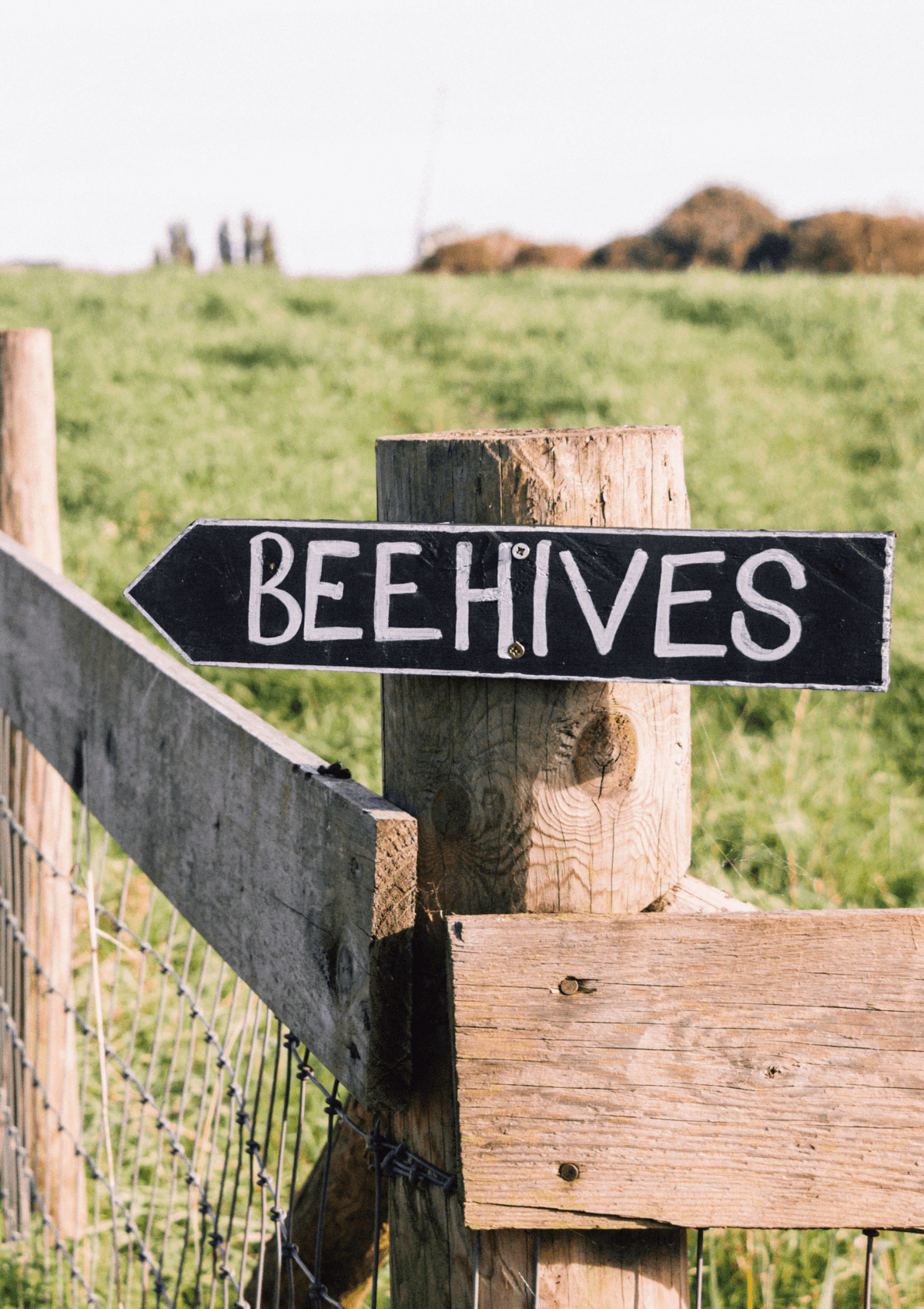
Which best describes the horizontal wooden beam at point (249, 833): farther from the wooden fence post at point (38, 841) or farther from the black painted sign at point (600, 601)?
the wooden fence post at point (38, 841)

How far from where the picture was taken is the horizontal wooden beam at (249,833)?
44.1 inches

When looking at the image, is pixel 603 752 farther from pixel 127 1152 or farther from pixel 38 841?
pixel 127 1152

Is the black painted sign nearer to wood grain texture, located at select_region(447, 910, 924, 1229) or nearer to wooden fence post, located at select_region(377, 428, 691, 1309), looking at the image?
wooden fence post, located at select_region(377, 428, 691, 1309)

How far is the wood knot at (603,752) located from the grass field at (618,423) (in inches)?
51.3

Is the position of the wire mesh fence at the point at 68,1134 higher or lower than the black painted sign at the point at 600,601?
lower

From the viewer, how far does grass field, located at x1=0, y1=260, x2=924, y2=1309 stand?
3.86 m

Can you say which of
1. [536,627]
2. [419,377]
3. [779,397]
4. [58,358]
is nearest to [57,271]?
[58,358]

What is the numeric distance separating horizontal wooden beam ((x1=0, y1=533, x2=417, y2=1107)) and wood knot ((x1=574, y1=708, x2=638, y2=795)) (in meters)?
0.18

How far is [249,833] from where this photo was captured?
1.36 meters

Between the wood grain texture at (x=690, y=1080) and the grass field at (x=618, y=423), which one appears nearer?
the wood grain texture at (x=690, y=1080)

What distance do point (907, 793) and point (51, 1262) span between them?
328 cm

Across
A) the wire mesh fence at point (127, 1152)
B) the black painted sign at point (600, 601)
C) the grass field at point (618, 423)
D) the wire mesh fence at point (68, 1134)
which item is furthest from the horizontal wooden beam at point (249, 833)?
the grass field at point (618, 423)

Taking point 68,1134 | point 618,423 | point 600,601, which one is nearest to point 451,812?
point 600,601

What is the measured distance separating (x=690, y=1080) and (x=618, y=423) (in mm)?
6888
